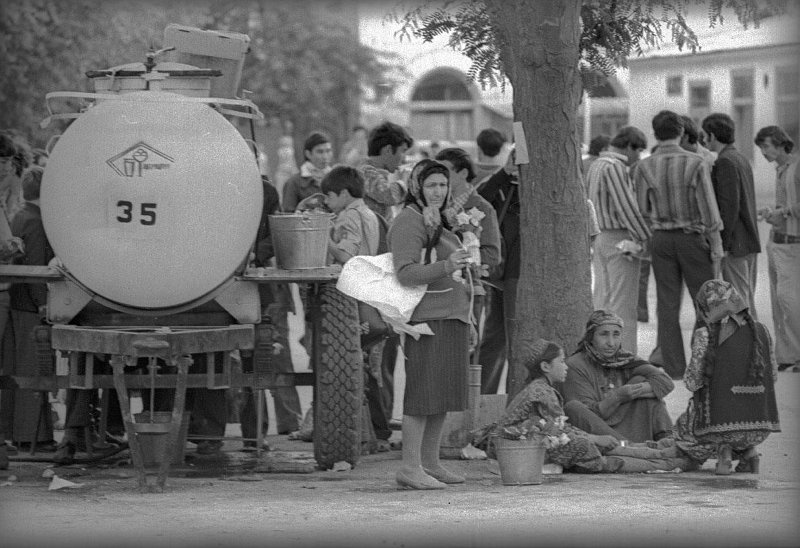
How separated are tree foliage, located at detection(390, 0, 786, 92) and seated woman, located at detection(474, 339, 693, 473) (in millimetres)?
1879

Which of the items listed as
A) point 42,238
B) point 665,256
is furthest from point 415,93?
point 42,238

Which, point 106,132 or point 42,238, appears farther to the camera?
Answer: point 42,238

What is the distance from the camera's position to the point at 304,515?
7043 mm

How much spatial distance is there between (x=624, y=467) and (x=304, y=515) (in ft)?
6.66

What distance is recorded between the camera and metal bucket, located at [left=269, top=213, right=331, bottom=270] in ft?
27.4

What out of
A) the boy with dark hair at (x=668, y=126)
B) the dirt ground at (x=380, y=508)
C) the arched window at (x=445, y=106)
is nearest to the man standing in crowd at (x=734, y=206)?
the boy with dark hair at (x=668, y=126)

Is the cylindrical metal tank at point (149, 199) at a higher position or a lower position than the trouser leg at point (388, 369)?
higher

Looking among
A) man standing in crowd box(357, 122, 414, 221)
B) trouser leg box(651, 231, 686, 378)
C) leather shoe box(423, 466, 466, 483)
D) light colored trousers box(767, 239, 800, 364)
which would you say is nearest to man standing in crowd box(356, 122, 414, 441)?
man standing in crowd box(357, 122, 414, 221)

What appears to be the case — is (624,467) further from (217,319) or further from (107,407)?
(107,407)

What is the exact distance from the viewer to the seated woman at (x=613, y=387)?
8.62 m

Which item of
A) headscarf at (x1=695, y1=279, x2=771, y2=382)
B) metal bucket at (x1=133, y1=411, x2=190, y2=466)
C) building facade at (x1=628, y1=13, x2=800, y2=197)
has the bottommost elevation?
metal bucket at (x1=133, y1=411, x2=190, y2=466)

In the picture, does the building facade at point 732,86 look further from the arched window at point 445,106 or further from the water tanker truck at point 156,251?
the water tanker truck at point 156,251

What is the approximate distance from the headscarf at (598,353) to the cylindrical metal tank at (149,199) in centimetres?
206

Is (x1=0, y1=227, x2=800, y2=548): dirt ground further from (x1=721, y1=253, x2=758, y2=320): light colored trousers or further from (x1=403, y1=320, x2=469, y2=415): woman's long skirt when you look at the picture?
(x1=721, y1=253, x2=758, y2=320): light colored trousers
